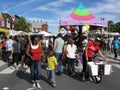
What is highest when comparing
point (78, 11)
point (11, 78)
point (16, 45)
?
point (78, 11)

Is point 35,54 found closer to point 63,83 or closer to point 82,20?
point 63,83

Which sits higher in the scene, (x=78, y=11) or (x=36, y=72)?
(x=78, y=11)

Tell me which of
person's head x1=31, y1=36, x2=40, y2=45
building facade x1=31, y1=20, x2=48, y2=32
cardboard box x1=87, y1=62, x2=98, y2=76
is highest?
person's head x1=31, y1=36, x2=40, y2=45

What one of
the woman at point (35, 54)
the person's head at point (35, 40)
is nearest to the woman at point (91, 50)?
the woman at point (35, 54)

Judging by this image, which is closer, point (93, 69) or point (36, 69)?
point (36, 69)

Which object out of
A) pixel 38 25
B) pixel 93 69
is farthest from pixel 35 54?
pixel 38 25

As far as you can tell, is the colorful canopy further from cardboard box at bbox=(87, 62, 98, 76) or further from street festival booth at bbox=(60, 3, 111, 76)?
cardboard box at bbox=(87, 62, 98, 76)

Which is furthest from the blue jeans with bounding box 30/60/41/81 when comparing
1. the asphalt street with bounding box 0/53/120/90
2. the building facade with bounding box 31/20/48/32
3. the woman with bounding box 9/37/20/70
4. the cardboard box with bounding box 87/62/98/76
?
the building facade with bounding box 31/20/48/32

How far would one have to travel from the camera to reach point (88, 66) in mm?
11734

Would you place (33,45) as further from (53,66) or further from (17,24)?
(17,24)

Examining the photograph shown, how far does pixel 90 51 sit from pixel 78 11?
8.83 metres

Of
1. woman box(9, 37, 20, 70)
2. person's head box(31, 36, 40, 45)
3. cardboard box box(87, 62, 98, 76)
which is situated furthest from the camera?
woman box(9, 37, 20, 70)

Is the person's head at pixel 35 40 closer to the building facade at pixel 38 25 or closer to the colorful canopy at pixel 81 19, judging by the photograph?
the colorful canopy at pixel 81 19

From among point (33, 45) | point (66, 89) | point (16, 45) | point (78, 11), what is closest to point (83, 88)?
point (66, 89)
